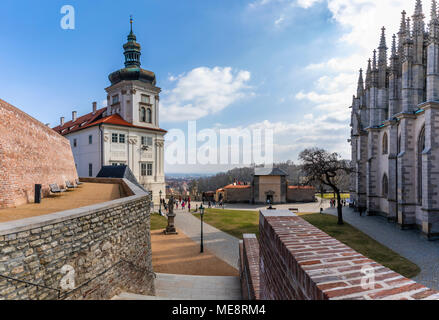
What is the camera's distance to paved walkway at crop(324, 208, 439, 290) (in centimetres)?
1099

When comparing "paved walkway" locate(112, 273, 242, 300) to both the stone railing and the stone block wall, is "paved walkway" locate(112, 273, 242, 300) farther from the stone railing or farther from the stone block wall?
the stone block wall

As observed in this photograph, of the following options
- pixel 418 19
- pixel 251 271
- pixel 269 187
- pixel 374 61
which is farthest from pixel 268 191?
pixel 251 271

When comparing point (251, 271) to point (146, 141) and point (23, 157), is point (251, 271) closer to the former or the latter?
point (23, 157)

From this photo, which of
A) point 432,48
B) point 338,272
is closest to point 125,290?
point 338,272

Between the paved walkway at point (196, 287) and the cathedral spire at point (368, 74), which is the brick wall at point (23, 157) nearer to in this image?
the paved walkway at point (196, 287)

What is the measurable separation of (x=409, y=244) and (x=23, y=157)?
81.6 feet

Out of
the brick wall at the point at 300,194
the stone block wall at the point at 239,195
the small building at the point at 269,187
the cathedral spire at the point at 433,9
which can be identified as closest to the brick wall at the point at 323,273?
the cathedral spire at the point at 433,9

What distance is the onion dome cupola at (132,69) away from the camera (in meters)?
35.2

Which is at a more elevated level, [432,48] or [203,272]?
[432,48]

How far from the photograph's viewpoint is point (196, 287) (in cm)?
1007

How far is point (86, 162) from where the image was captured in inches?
1337

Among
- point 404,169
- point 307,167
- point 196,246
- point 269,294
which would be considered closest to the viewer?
point 269,294
